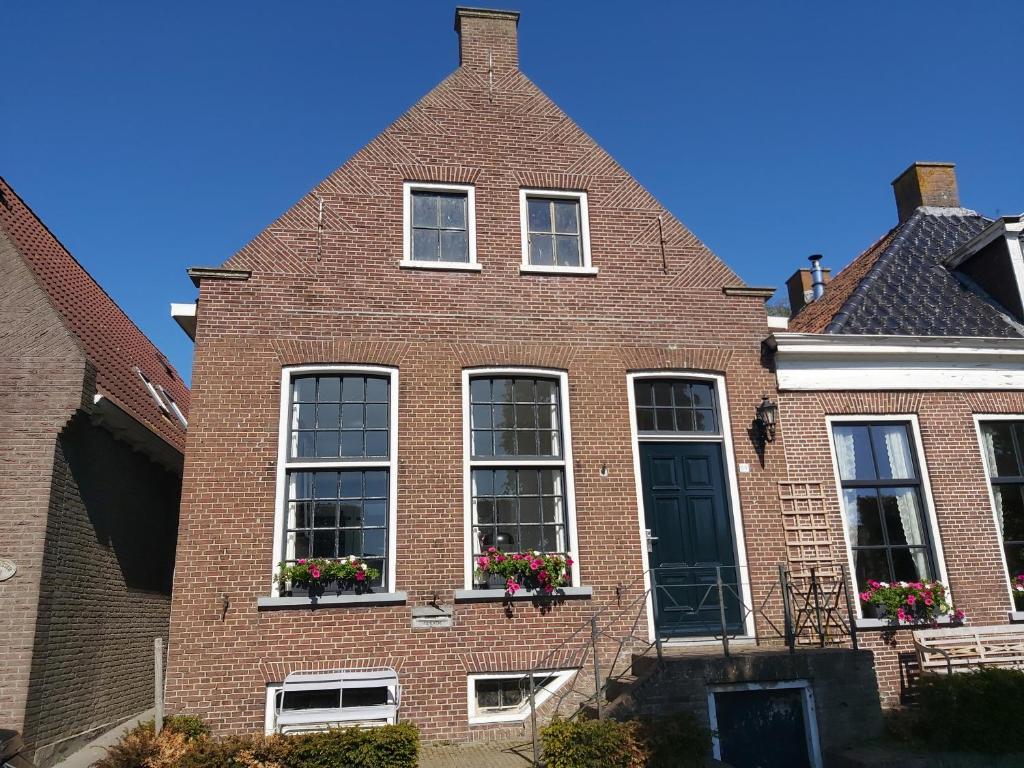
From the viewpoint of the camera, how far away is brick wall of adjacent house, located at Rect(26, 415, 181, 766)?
29.7 ft

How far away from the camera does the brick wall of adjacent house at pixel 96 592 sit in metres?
9.05

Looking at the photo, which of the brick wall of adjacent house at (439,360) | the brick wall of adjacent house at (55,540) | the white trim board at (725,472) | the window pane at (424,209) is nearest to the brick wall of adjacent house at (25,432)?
the brick wall of adjacent house at (55,540)

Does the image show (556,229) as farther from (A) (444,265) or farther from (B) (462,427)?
(B) (462,427)

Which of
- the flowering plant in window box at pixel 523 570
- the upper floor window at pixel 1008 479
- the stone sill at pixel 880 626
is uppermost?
the upper floor window at pixel 1008 479

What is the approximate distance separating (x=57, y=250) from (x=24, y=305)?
11.2ft

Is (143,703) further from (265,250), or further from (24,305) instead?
(265,250)

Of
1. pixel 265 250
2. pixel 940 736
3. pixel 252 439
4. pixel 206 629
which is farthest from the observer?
pixel 265 250

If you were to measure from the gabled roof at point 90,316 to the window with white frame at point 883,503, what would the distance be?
32.6 feet

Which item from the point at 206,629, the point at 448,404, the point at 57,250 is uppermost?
the point at 57,250

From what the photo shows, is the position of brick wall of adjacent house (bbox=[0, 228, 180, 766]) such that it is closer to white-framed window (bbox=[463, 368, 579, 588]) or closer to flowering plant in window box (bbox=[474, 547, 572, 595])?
white-framed window (bbox=[463, 368, 579, 588])

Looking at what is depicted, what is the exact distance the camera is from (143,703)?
11.9m

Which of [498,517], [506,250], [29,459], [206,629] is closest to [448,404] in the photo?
[498,517]

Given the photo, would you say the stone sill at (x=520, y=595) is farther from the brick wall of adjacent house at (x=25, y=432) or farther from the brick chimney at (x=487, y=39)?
the brick chimney at (x=487, y=39)

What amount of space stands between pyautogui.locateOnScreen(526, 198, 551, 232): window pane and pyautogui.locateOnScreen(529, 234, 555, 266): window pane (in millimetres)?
129
